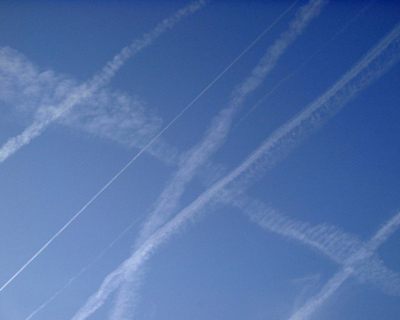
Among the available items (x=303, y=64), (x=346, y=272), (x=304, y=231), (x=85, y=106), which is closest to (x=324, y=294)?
(x=346, y=272)

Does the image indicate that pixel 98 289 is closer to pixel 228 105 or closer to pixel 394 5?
pixel 228 105

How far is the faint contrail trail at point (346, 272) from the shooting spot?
Result: 329cm

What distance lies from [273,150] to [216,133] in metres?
0.49

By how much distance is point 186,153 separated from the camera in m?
3.16

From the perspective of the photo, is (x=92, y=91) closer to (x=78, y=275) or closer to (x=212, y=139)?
(x=212, y=139)

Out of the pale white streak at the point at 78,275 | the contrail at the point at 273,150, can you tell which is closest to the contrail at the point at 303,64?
the contrail at the point at 273,150

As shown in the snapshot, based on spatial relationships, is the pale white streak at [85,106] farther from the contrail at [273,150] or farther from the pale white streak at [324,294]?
the pale white streak at [324,294]

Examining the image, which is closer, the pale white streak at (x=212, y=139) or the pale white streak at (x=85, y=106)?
the pale white streak at (x=85, y=106)

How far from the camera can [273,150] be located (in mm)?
3172

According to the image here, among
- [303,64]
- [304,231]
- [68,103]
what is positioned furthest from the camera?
[304,231]

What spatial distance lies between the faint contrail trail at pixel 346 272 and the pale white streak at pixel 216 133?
1458mm

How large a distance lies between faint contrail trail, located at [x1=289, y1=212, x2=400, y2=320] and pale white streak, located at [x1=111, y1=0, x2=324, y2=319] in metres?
1.46

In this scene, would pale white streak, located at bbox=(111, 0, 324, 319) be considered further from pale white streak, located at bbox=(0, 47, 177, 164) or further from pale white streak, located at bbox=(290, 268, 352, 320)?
pale white streak, located at bbox=(290, 268, 352, 320)

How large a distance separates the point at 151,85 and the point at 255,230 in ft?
4.86
